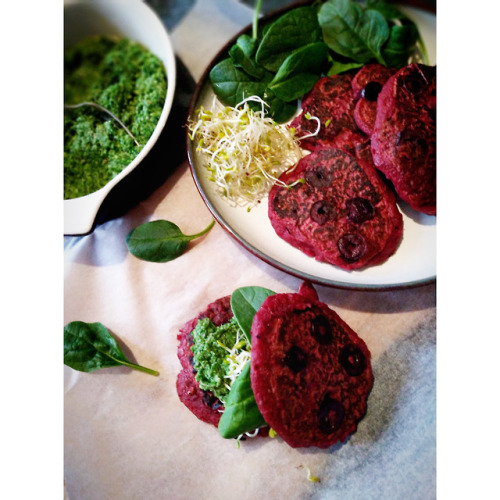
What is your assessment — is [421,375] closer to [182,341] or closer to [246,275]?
[246,275]

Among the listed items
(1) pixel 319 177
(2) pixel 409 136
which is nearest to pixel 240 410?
(1) pixel 319 177

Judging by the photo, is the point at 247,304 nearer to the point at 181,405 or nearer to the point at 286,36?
the point at 181,405

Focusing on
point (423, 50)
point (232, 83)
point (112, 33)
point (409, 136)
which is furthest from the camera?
point (112, 33)

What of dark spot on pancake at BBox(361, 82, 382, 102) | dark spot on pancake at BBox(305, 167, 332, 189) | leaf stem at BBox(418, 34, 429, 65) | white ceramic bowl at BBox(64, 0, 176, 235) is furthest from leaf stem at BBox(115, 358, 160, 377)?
leaf stem at BBox(418, 34, 429, 65)

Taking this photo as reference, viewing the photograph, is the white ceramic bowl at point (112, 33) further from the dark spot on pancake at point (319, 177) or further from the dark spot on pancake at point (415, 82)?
the dark spot on pancake at point (415, 82)

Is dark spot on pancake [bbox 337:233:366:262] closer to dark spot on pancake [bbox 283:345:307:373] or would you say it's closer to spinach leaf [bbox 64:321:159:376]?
dark spot on pancake [bbox 283:345:307:373]

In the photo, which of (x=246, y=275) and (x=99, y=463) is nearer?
(x=99, y=463)

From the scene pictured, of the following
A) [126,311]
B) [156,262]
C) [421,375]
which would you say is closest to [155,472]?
[126,311]
